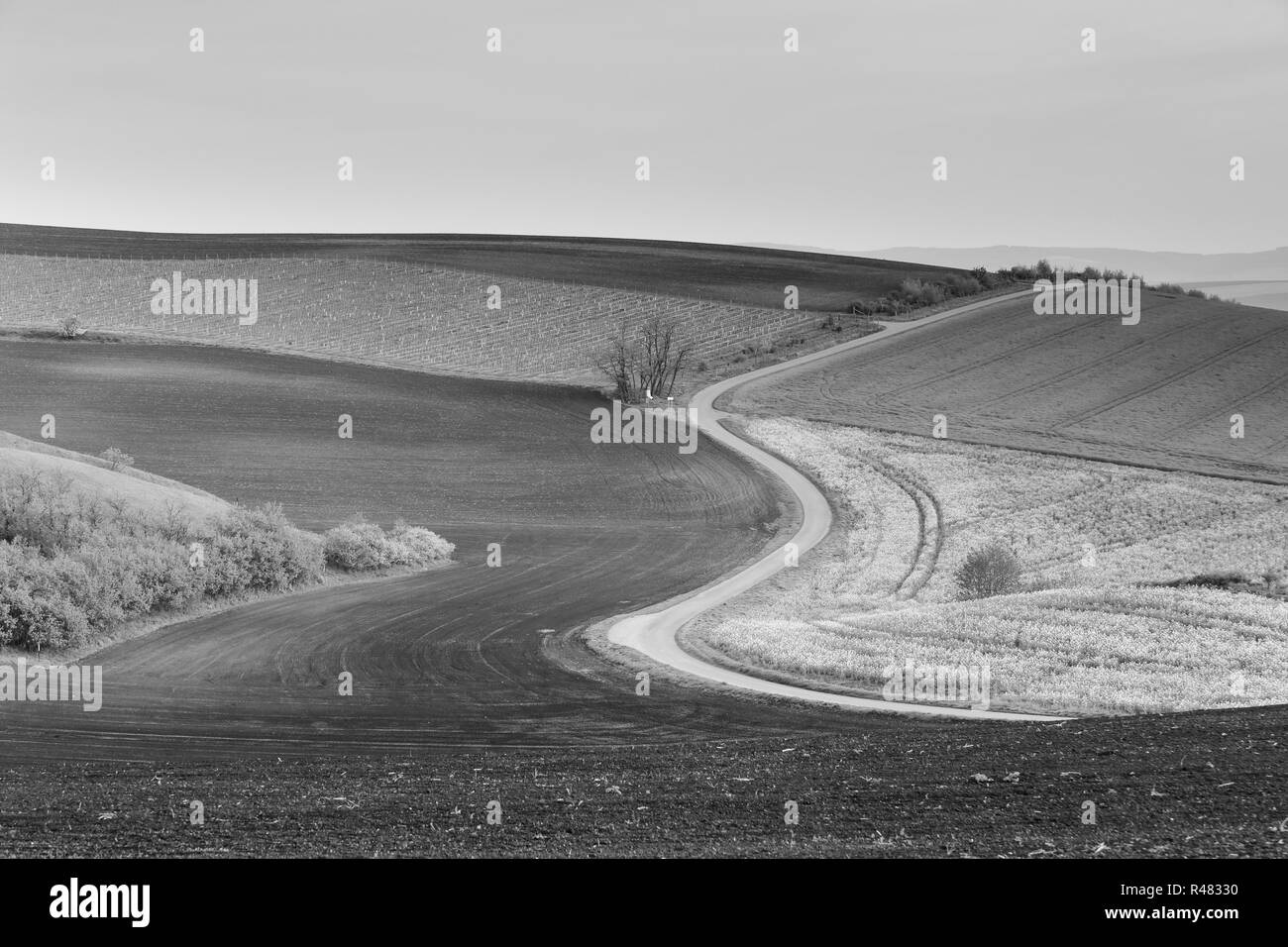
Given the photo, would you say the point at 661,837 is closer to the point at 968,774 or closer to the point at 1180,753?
the point at 968,774

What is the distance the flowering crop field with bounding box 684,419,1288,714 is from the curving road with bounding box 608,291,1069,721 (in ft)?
2.48

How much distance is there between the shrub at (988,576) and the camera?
37.4 meters

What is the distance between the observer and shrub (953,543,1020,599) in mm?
37438

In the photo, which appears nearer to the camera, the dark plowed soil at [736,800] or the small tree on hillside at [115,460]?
the dark plowed soil at [736,800]

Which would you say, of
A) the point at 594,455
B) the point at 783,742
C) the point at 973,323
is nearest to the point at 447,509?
the point at 594,455

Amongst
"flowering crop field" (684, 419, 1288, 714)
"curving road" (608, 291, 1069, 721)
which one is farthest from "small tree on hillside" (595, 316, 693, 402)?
"flowering crop field" (684, 419, 1288, 714)

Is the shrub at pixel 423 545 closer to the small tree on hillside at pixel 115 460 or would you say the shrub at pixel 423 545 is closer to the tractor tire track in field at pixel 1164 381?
the small tree on hillside at pixel 115 460

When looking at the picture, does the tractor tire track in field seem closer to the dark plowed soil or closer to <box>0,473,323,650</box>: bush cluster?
<box>0,473,323,650</box>: bush cluster

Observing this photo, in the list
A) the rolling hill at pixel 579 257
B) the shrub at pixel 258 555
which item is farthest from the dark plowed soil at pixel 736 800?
the rolling hill at pixel 579 257

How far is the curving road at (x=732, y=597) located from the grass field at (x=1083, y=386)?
12.6 feet

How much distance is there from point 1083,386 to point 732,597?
134 feet

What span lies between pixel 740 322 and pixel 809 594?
51197 mm

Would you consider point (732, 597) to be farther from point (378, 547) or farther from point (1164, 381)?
point (1164, 381)
